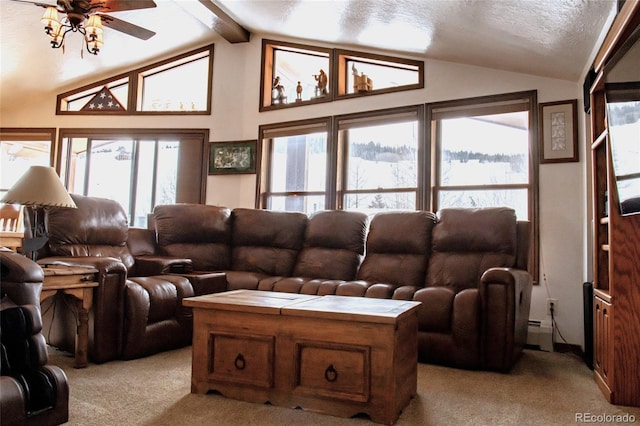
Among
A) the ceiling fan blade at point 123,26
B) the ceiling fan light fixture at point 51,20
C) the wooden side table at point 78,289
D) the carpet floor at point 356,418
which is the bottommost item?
the carpet floor at point 356,418

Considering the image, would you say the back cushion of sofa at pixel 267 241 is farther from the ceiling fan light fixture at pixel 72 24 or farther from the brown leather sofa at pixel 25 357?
the brown leather sofa at pixel 25 357

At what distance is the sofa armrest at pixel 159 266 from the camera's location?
12.2 ft

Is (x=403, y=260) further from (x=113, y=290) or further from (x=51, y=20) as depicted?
(x=51, y=20)

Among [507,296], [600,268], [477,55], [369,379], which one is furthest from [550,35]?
[369,379]

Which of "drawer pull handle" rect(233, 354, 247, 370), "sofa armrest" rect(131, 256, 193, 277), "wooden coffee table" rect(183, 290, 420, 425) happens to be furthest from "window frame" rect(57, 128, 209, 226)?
"drawer pull handle" rect(233, 354, 247, 370)

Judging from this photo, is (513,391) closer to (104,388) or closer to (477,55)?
(104,388)

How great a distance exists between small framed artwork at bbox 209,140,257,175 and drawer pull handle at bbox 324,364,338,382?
406 cm

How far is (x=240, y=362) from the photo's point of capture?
2299 mm

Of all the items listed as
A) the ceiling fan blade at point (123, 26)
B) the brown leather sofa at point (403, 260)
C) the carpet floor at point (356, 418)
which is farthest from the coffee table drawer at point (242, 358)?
the ceiling fan blade at point (123, 26)

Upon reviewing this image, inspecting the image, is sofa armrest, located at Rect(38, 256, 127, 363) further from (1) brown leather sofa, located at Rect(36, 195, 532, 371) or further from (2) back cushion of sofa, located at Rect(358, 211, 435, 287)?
(2) back cushion of sofa, located at Rect(358, 211, 435, 287)

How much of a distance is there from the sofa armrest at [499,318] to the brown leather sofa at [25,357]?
2.37 m

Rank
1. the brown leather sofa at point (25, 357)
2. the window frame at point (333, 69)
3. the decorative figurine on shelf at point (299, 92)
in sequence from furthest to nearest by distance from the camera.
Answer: the decorative figurine on shelf at point (299, 92)
the window frame at point (333, 69)
the brown leather sofa at point (25, 357)

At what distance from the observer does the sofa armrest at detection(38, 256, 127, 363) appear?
292 centimetres

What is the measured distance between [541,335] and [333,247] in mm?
1883
